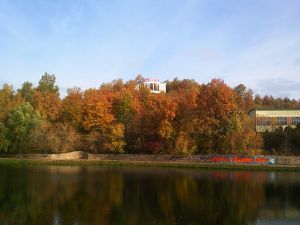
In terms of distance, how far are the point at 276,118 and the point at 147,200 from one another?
56.4 meters

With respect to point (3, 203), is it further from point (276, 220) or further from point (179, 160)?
point (179, 160)

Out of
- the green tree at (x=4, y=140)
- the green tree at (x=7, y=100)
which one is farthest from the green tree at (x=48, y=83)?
the green tree at (x=4, y=140)

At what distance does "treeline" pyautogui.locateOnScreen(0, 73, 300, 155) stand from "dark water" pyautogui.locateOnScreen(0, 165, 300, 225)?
20.5 m

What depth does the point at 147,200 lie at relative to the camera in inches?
1062

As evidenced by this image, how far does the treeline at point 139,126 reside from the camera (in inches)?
2373

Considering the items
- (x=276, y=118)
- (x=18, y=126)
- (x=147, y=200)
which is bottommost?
(x=147, y=200)

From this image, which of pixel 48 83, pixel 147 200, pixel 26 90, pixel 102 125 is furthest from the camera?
pixel 48 83

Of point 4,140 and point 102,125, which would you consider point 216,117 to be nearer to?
point 102,125

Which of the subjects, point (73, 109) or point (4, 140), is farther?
point (73, 109)

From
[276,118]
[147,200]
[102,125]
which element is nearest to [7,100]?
[102,125]

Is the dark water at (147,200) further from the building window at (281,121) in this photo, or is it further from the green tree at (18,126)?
the building window at (281,121)

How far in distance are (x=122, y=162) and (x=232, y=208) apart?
108ft

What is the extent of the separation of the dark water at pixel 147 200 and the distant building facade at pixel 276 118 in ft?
122

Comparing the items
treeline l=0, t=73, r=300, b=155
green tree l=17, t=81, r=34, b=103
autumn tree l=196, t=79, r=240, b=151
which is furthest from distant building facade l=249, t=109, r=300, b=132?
green tree l=17, t=81, r=34, b=103
